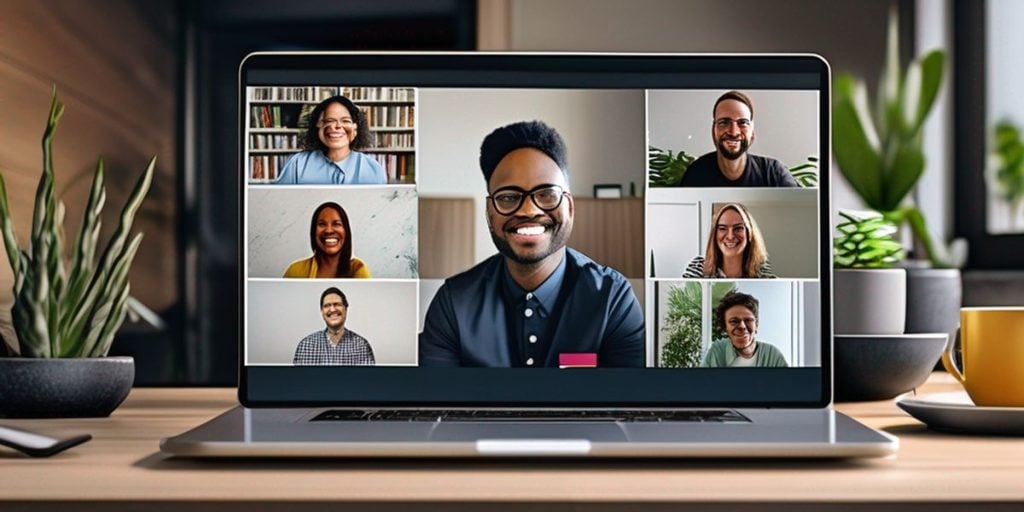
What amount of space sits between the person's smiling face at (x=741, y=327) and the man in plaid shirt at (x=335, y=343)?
0.26 m

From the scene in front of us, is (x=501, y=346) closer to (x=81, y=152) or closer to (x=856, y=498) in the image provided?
(x=856, y=498)

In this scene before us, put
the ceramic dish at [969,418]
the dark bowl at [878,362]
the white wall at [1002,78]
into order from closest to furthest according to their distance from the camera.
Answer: the ceramic dish at [969,418]
the dark bowl at [878,362]
the white wall at [1002,78]

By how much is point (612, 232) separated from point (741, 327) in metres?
0.12

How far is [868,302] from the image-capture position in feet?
3.16

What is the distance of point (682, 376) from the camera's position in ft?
2.54

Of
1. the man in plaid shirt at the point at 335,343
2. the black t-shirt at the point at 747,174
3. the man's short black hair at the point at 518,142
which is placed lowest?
the man in plaid shirt at the point at 335,343

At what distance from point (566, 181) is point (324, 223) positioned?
0.59ft

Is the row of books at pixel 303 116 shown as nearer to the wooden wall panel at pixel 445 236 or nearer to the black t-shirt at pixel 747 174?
the wooden wall panel at pixel 445 236

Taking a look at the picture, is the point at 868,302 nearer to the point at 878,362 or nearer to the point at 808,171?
the point at 878,362

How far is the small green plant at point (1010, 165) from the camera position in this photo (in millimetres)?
1374

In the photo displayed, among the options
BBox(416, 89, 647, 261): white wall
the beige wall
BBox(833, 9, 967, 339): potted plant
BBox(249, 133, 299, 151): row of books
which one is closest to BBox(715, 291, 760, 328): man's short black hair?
BBox(416, 89, 647, 261): white wall

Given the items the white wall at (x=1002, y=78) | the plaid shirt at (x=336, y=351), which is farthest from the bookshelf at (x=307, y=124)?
the white wall at (x=1002, y=78)

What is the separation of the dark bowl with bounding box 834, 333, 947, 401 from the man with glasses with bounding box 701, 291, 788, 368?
0.20 m

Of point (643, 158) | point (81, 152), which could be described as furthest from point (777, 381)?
point (81, 152)
